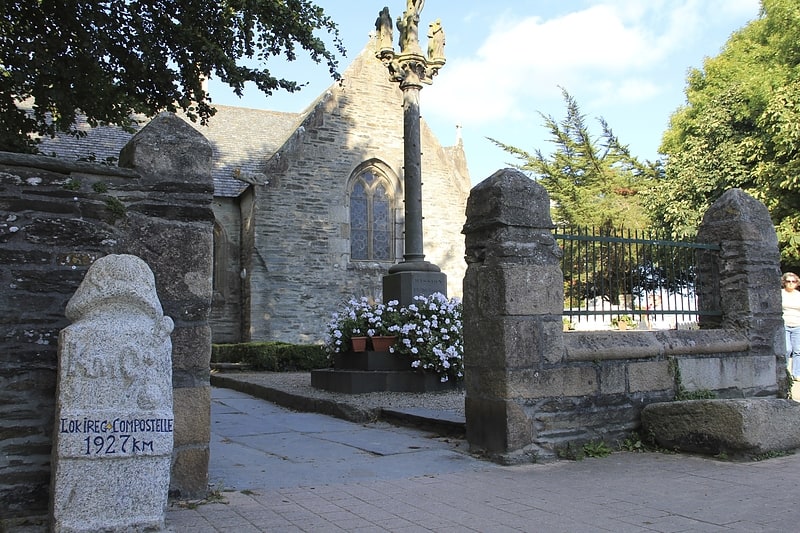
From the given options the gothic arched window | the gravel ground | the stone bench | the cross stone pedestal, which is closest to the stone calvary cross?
the cross stone pedestal

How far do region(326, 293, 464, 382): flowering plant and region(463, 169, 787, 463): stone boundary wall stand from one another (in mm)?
3457

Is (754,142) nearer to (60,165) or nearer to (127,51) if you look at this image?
(127,51)

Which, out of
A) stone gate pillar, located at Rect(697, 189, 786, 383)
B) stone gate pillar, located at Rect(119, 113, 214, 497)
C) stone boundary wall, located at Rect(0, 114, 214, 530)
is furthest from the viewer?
stone gate pillar, located at Rect(697, 189, 786, 383)

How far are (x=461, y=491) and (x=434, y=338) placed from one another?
509 cm

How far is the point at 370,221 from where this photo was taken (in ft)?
65.3

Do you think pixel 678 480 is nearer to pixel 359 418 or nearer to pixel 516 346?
pixel 516 346

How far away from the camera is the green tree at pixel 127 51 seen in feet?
26.1

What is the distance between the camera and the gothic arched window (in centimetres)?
1973

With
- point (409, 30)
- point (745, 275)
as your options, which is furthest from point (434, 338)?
point (409, 30)

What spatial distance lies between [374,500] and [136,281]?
6.69 ft

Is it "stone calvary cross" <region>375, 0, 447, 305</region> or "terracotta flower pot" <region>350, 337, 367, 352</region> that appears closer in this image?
"terracotta flower pot" <region>350, 337, 367, 352</region>

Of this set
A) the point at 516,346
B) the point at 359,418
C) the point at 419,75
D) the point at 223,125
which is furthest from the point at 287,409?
the point at 223,125

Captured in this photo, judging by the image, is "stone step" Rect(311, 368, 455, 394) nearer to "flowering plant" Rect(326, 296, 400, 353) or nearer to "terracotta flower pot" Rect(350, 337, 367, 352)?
"terracotta flower pot" Rect(350, 337, 367, 352)

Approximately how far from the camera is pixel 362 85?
19828 mm
